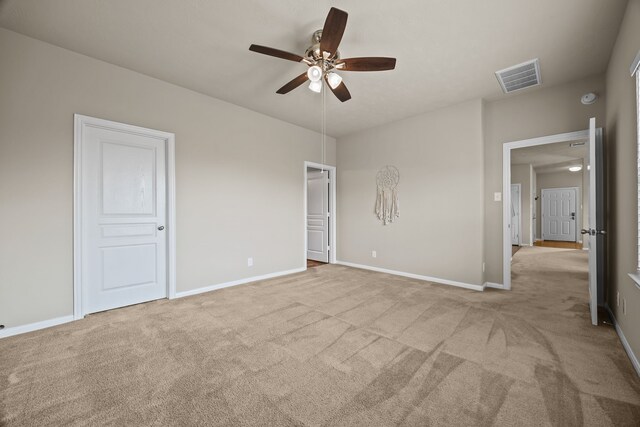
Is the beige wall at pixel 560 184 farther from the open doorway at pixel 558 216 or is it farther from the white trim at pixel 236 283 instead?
the white trim at pixel 236 283

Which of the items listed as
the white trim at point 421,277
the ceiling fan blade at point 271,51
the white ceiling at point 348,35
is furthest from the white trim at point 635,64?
the white trim at point 421,277

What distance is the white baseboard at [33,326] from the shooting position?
241 centimetres

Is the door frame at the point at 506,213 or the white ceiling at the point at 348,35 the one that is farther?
the door frame at the point at 506,213

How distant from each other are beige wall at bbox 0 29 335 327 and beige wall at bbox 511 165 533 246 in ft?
25.1

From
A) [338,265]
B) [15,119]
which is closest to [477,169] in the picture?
[338,265]

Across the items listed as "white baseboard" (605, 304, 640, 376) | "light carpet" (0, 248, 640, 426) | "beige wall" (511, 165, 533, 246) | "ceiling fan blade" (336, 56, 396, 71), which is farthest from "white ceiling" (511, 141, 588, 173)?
"ceiling fan blade" (336, 56, 396, 71)

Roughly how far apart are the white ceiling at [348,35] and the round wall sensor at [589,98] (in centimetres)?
26

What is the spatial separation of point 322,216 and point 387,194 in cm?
164

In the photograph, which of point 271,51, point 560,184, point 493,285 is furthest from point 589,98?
point 560,184

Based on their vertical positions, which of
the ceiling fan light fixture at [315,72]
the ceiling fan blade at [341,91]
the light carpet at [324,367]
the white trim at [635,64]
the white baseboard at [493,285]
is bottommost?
the light carpet at [324,367]

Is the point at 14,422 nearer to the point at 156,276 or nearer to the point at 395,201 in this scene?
the point at 156,276

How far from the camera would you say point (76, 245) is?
9.05ft

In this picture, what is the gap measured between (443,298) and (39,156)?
4.67 meters

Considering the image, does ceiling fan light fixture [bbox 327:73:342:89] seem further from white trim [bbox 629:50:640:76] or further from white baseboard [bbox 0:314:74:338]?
white baseboard [bbox 0:314:74:338]
